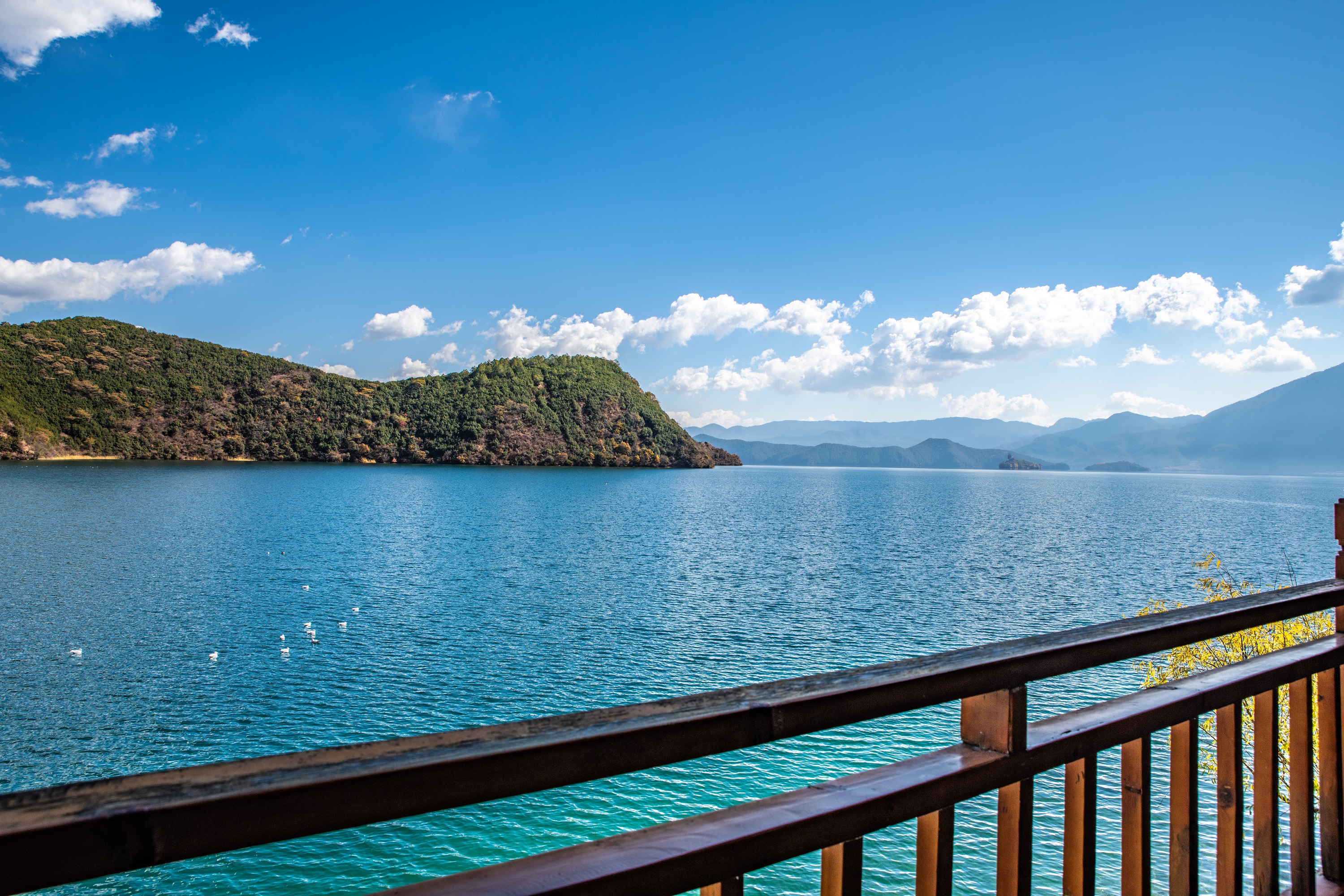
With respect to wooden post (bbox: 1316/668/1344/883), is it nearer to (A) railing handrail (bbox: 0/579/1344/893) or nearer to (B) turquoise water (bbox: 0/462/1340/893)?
(A) railing handrail (bbox: 0/579/1344/893)

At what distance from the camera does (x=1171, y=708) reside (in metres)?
1.67

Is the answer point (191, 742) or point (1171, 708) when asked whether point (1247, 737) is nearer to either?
point (1171, 708)

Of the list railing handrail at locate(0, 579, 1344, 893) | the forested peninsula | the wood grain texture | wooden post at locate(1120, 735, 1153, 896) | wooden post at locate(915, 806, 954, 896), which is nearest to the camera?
railing handrail at locate(0, 579, 1344, 893)

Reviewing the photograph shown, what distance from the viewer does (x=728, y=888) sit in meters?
1.03

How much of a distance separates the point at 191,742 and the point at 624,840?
1442 cm

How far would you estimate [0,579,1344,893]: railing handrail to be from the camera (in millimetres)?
636

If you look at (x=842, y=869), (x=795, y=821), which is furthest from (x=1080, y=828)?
(x=795, y=821)

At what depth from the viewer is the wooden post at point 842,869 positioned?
115 centimetres

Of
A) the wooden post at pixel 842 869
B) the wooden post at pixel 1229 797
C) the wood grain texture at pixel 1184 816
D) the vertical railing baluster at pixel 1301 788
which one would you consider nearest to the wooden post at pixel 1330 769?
the vertical railing baluster at pixel 1301 788

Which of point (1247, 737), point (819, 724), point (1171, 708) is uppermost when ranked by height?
point (819, 724)

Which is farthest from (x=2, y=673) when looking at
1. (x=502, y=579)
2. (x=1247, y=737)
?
(x=1247, y=737)

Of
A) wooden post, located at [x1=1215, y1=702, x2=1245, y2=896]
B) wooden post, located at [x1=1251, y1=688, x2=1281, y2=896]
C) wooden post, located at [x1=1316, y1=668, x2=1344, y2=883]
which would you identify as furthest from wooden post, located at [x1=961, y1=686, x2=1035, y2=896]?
wooden post, located at [x1=1316, y1=668, x2=1344, y2=883]

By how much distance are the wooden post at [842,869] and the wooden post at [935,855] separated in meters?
0.18

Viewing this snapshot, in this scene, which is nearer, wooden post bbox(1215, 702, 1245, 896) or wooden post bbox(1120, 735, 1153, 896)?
wooden post bbox(1120, 735, 1153, 896)
